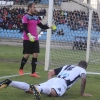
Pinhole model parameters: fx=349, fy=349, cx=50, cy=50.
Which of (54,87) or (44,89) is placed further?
(54,87)

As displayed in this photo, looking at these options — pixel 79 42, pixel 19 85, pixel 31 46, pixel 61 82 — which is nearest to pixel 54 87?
pixel 61 82

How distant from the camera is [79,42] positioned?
16375 millimetres

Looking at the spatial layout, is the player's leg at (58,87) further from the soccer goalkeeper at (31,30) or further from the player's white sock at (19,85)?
the soccer goalkeeper at (31,30)

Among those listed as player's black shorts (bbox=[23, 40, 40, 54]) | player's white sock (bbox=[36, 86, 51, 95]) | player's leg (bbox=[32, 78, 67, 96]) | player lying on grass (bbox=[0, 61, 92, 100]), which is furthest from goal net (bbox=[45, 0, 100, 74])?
player's white sock (bbox=[36, 86, 51, 95])

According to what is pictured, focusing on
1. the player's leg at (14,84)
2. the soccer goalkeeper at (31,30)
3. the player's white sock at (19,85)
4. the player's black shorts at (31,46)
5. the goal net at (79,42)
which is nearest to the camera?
the player's leg at (14,84)

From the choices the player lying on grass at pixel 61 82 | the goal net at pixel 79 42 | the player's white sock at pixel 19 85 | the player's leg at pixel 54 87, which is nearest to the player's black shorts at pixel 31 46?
the goal net at pixel 79 42

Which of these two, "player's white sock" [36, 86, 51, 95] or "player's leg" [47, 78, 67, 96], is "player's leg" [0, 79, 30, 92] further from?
"player's leg" [47, 78, 67, 96]

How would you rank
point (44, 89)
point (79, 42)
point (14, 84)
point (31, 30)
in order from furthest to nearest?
point (79, 42)
point (31, 30)
point (44, 89)
point (14, 84)

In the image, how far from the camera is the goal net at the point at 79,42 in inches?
490

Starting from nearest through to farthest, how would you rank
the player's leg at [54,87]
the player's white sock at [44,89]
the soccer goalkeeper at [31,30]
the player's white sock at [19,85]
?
the player's white sock at [19,85] → the player's white sock at [44,89] → the player's leg at [54,87] → the soccer goalkeeper at [31,30]

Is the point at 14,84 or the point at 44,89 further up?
the point at 14,84

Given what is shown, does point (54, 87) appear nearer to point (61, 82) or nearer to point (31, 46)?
point (61, 82)

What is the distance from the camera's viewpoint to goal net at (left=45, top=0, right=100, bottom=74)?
12.4m

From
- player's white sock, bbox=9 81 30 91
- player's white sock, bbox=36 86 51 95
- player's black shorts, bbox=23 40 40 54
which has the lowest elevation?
player's white sock, bbox=36 86 51 95
